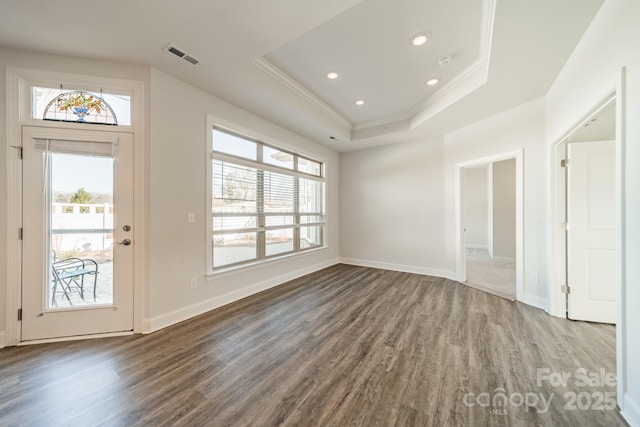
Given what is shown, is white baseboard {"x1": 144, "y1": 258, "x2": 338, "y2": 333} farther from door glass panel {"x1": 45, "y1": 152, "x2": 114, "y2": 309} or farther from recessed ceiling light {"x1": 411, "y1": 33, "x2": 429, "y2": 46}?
recessed ceiling light {"x1": 411, "y1": 33, "x2": 429, "y2": 46}

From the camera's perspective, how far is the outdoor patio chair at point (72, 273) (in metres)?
2.33

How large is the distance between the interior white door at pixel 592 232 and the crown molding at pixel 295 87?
320cm

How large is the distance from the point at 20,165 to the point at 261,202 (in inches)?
98.3

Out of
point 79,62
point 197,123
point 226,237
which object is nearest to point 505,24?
point 197,123

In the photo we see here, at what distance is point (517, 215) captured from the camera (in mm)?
3328

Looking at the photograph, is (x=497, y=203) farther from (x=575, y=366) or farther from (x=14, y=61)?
(x=14, y=61)

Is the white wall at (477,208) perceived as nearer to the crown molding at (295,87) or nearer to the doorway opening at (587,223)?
the doorway opening at (587,223)

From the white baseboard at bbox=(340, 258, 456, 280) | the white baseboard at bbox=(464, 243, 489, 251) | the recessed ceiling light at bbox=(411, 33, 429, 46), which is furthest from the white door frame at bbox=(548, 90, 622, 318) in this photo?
the white baseboard at bbox=(464, 243, 489, 251)

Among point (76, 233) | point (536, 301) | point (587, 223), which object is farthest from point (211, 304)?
point (587, 223)

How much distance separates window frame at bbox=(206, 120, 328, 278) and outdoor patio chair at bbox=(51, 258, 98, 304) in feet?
3.57

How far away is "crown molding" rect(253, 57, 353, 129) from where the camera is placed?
9.02 ft

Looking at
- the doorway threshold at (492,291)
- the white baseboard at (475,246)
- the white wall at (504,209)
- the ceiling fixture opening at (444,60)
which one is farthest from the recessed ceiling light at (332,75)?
the white baseboard at (475,246)

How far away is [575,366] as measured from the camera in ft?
6.17

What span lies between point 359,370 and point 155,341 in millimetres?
1955
